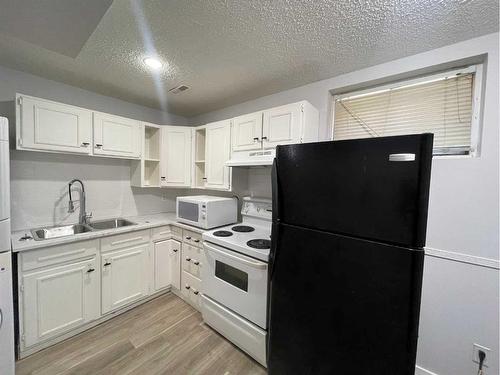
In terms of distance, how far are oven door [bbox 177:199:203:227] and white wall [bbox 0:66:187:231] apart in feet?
2.62

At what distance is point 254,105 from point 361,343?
2.41 meters

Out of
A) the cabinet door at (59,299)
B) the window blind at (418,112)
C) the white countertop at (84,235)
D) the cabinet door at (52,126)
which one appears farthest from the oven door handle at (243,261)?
the cabinet door at (52,126)

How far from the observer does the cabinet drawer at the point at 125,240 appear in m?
2.01

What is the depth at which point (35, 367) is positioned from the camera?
156cm

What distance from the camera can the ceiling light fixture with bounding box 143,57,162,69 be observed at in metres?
1.72

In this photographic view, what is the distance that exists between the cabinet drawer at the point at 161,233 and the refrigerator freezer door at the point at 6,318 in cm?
114

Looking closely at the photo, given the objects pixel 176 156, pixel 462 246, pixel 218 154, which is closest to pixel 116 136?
pixel 176 156

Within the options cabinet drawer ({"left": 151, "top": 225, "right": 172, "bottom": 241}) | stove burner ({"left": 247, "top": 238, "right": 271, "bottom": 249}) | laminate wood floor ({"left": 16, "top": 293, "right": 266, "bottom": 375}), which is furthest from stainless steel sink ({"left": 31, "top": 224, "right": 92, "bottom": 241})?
stove burner ({"left": 247, "top": 238, "right": 271, "bottom": 249})

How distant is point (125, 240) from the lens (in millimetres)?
2146

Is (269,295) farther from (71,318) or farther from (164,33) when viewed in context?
(164,33)

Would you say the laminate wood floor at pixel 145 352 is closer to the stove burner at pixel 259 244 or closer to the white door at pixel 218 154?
the stove burner at pixel 259 244

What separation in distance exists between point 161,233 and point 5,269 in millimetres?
1250

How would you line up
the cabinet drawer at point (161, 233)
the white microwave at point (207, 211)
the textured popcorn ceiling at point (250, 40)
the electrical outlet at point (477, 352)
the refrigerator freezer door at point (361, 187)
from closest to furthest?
the refrigerator freezer door at point (361, 187), the textured popcorn ceiling at point (250, 40), the electrical outlet at point (477, 352), the white microwave at point (207, 211), the cabinet drawer at point (161, 233)

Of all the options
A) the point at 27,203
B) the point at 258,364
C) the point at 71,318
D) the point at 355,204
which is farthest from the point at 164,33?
the point at 258,364
